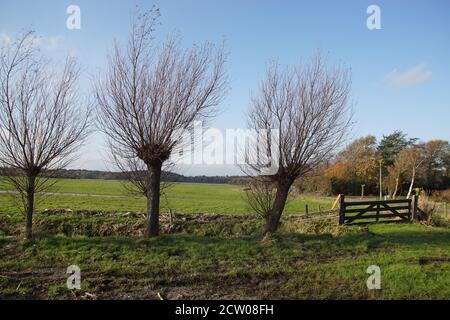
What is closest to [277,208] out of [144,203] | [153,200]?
[153,200]

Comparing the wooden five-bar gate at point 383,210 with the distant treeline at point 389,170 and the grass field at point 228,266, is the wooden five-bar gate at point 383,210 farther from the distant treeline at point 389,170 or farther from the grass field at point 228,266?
the distant treeline at point 389,170

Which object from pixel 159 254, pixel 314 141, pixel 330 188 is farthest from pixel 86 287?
pixel 330 188

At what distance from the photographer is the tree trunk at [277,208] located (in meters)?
10.7

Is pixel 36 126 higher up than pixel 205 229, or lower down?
higher up

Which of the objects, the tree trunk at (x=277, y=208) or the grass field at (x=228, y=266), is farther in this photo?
the tree trunk at (x=277, y=208)

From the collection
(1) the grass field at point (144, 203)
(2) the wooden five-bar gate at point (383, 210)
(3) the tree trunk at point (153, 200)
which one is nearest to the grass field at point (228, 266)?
(3) the tree trunk at point (153, 200)

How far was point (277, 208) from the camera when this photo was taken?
10875 millimetres

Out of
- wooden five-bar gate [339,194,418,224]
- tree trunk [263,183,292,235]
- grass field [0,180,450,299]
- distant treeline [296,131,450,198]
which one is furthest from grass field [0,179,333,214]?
distant treeline [296,131,450,198]

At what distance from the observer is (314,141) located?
1027 cm

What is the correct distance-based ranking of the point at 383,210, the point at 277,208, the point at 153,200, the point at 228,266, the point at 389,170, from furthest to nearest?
1. the point at 389,170
2. the point at 383,210
3. the point at 277,208
4. the point at 153,200
5. the point at 228,266

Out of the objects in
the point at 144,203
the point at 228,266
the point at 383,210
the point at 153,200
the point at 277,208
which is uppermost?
the point at 153,200

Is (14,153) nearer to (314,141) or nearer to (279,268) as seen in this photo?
(279,268)

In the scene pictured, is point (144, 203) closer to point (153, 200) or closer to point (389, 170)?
point (153, 200)
